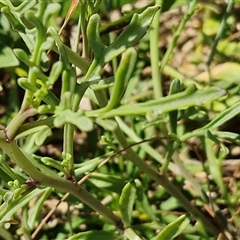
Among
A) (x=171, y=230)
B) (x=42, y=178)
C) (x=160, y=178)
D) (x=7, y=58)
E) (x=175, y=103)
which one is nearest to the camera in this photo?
(x=175, y=103)

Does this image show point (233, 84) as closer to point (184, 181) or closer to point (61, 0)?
point (184, 181)

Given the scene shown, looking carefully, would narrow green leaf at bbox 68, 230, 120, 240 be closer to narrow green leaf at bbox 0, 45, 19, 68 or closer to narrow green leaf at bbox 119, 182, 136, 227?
narrow green leaf at bbox 119, 182, 136, 227

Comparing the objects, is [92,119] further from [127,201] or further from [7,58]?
[7,58]

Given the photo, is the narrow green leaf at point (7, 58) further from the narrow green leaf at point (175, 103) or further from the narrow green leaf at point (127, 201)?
the narrow green leaf at point (175, 103)

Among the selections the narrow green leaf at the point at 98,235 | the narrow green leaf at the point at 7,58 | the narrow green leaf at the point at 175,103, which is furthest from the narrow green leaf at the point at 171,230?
the narrow green leaf at the point at 7,58

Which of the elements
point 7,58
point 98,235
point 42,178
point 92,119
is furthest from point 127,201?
point 7,58

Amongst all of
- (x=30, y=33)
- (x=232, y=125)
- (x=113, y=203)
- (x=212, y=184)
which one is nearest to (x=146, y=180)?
(x=113, y=203)

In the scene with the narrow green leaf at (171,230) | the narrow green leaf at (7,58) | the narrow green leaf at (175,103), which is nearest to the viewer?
the narrow green leaf at (175,103)

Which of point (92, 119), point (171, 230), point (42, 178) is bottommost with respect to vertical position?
point (171, 230)
